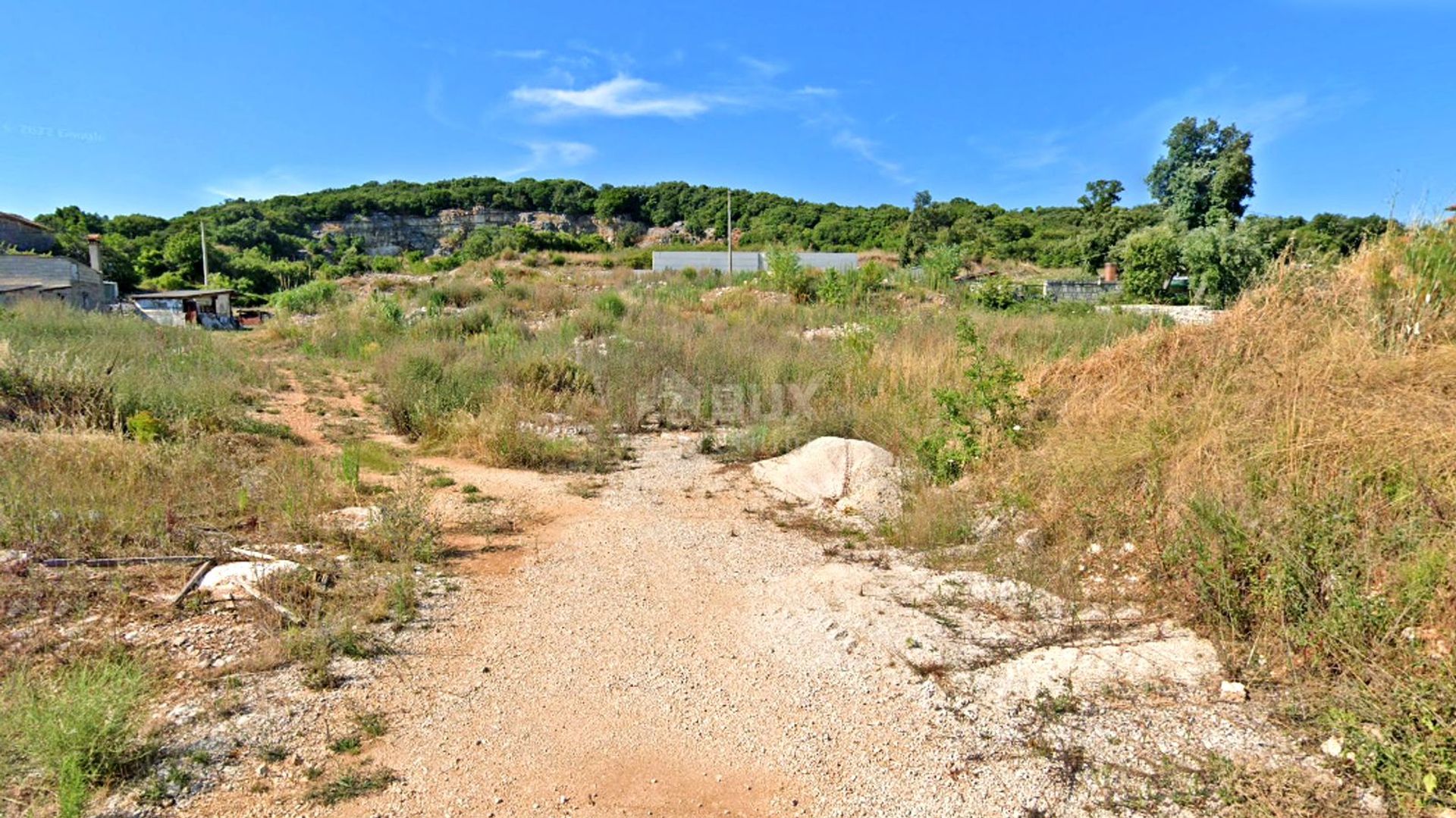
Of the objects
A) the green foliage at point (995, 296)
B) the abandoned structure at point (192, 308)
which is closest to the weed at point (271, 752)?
the green foliage at point (995, 296)

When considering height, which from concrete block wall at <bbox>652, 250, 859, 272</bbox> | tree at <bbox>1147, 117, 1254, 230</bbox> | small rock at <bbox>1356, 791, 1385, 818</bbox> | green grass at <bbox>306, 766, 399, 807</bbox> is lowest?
green grass at <bbox>306, 766, 399, 807</bbox>

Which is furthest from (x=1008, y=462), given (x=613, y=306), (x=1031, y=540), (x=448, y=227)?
(x=448, y=227)

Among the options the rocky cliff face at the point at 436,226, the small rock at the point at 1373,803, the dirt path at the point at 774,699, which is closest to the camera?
the small rock at the point at 1373,803

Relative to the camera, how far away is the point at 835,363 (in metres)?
9.23

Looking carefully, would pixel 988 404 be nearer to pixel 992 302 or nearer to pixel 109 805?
pixel 109 805

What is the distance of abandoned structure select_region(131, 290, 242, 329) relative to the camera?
27094 mm

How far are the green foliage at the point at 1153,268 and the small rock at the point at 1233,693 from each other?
Result: 23426mm

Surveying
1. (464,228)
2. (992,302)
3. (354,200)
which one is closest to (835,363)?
(992,302)

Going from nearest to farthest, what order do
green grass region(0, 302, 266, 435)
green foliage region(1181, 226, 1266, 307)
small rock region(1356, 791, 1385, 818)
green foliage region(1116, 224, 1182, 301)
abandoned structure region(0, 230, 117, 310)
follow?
small rock region(1356, 791, 1385, 818) < green grass region(0, 302, 266, 435) < green foliage region(1181, 226, 1266, 307) < green foliage region(1116, 224, 1182, 301) < abandoned structure region(0, 230, 117, 310)

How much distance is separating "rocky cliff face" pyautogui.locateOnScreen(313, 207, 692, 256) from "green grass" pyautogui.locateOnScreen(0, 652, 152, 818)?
6471cm

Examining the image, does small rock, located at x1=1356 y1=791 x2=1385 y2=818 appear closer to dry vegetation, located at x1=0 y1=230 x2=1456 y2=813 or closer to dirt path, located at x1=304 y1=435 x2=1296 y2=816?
dry vegetation, located at x1=0 y1=230 x2=1456 y2=813

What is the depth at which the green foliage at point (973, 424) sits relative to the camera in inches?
220

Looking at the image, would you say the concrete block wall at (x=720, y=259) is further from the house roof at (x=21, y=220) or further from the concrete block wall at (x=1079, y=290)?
the house roof at (x=21, y=220)

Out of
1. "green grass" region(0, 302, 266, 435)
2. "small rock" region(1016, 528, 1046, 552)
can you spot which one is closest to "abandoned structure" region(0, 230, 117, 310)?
"green grass" region(0, 302, 266, 435)
